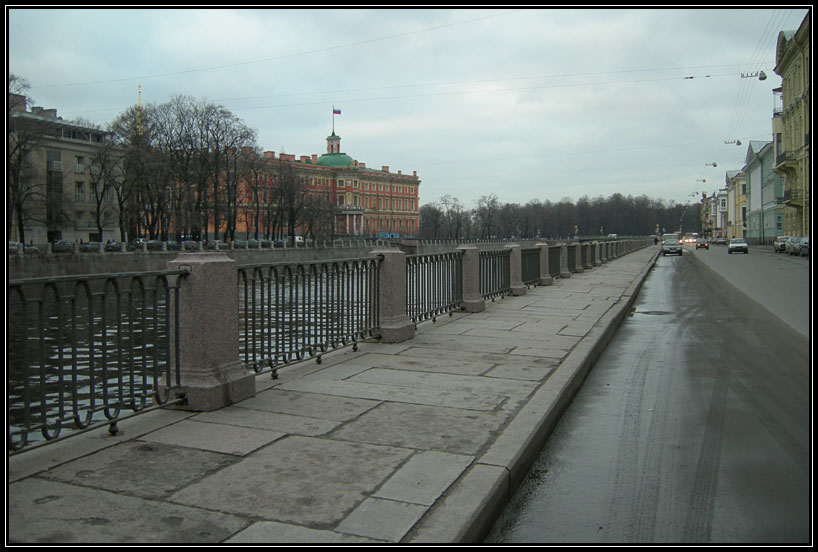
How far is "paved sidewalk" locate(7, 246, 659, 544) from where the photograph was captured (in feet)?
10.6

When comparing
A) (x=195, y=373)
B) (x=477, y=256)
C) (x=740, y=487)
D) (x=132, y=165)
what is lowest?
(x=740, y=487)

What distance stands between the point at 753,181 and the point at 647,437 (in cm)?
11201

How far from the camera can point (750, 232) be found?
107m

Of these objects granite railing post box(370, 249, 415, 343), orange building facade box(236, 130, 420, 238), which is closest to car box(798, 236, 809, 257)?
granite railing post box(370, 249, 415, 343)

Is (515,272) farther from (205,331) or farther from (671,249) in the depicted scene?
(671,249)

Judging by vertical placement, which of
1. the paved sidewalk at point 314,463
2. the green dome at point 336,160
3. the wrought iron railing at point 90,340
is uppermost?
the green dome at point 336,160

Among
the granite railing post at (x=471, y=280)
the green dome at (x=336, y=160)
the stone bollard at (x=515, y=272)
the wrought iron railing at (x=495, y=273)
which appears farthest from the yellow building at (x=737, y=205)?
the granite railing post at (x=471, y=280)

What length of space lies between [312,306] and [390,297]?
145cm

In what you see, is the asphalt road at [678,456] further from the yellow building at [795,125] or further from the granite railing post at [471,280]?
the yellow building at [795,125]

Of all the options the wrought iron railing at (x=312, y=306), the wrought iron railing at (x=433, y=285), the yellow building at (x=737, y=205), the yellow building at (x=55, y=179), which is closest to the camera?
the wrought iron railing at (x=312, y=306)

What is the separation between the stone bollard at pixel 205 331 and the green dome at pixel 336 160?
142568 mm

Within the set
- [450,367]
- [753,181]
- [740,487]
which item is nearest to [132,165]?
[450,367]

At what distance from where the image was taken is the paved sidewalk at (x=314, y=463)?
→ 324 centimetres

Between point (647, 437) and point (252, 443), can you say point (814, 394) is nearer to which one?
point (647, 437)
